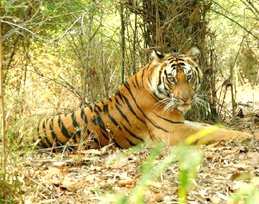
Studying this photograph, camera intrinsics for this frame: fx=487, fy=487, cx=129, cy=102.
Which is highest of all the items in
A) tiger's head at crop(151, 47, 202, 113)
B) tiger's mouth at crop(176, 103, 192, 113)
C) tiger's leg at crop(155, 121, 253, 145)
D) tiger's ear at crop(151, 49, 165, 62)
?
tiger's ear at crop(151, 49, 165, 62)

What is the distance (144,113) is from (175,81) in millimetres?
529

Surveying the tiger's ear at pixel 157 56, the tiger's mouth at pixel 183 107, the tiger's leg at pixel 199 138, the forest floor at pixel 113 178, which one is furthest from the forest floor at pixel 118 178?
the tiger's ear at pixel 157 56

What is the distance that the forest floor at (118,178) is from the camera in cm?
283

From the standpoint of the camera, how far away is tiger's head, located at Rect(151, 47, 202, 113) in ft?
16.7

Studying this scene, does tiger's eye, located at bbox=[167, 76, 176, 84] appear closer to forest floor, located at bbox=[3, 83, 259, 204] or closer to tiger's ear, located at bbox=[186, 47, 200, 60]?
tiger's ear, located at bbox=[186, 47, 200, 60]

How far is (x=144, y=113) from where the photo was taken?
17.7 ft

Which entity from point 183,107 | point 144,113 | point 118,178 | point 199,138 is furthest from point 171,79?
point 118,178

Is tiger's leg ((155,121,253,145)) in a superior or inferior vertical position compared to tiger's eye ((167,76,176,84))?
inferior

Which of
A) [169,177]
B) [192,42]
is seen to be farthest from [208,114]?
[169,177]

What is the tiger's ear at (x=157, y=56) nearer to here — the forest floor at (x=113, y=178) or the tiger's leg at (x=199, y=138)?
the tiger's leg at (x=199, y=138)

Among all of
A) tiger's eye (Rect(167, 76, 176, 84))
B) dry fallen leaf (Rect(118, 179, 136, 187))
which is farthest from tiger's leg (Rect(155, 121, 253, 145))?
dry fallen leaf (Rect(118, 179, 136, 187))

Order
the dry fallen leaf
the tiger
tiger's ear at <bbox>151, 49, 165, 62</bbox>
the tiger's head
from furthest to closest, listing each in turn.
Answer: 1. tiger's ear at <bbox>151, 49, 165, 62</bbox>
2. the tiger
3. the tiger's head
4. the dry fallen leaf

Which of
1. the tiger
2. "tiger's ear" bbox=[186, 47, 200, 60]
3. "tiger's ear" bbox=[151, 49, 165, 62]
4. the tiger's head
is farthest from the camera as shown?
"tiger's ear" bbox=[186, 47, 200, 60]

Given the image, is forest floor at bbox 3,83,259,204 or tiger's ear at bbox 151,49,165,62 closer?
forest floor at bbox 3,83,259,204
